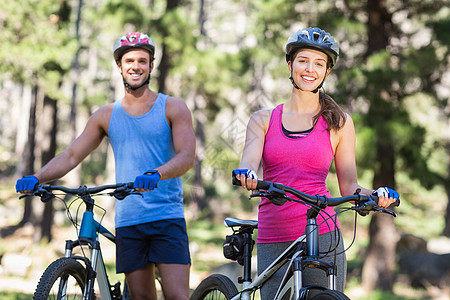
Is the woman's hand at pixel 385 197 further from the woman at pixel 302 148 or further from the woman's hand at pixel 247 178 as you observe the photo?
the woman's hand at pixel 247 178

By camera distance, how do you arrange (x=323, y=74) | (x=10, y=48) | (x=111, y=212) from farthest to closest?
(x=111, y=212) < (x=10, y=48) < (x=323, y=74)

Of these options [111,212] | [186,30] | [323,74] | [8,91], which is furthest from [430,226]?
[8,91]

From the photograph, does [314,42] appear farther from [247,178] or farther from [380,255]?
[380,255]

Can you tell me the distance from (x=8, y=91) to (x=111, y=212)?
46055 mm

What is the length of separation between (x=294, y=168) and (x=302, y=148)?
0.12m

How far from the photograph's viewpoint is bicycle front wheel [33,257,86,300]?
12.5 ft

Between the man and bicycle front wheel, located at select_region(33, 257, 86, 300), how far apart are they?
1.88ft

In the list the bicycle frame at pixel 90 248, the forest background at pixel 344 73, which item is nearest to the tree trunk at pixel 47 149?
the forest background at pixel 344 73

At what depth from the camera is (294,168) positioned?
3719 mm

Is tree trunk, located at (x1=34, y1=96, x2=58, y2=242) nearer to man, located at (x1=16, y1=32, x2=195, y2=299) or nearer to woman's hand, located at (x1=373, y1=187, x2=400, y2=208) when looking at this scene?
man, located at (x1=16, y1=32, x2=195, y2=299)

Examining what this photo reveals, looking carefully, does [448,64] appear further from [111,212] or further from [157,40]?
[111,212]

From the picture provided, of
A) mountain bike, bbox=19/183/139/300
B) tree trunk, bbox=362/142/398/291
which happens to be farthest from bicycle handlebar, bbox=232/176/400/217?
tree trunk, bbox=362/142/398/291

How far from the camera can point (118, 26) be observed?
17.5 m

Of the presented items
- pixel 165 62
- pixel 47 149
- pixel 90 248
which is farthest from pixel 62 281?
pixel 165 62
